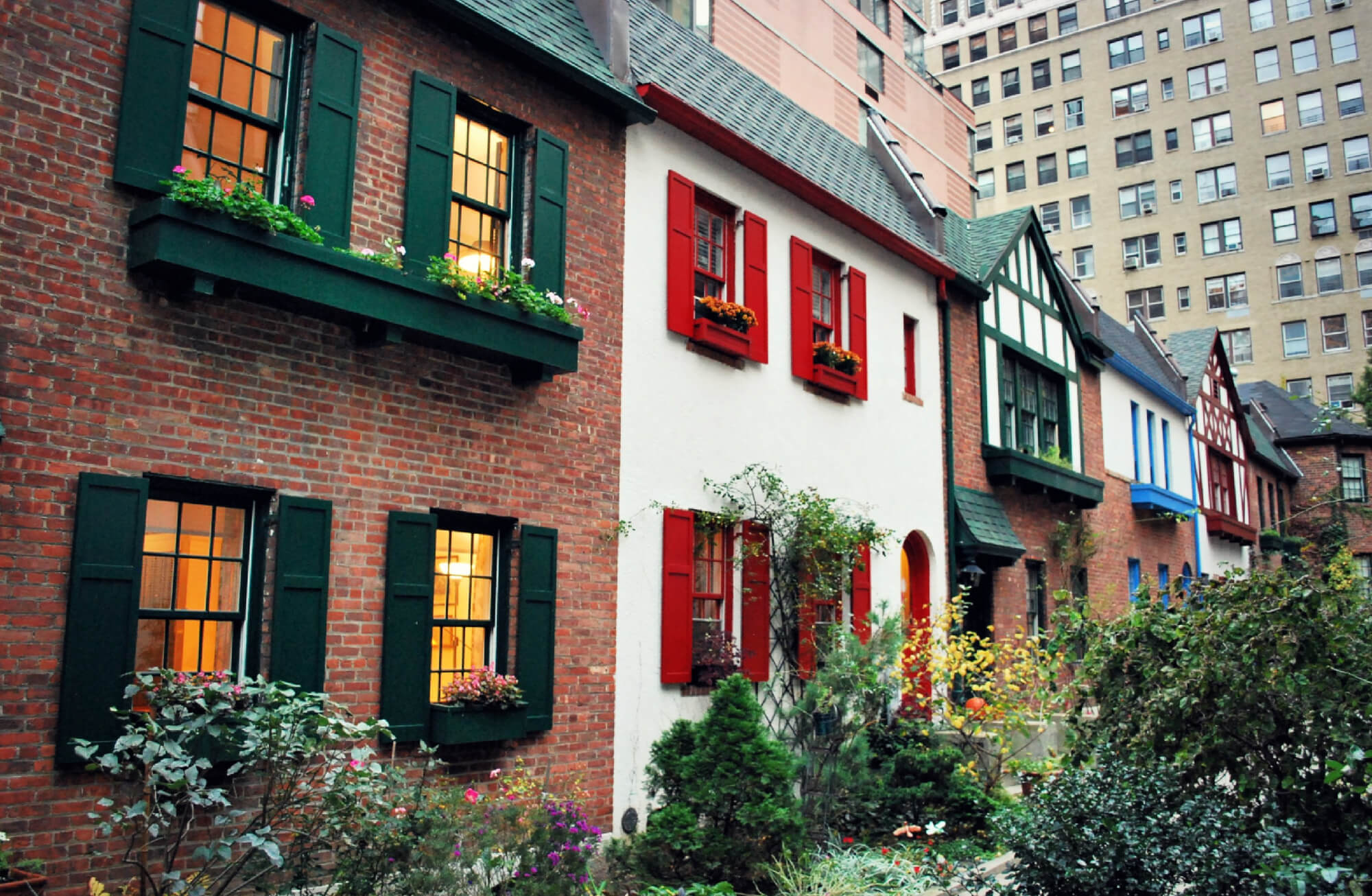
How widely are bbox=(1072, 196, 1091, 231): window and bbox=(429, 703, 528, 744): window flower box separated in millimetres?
50409

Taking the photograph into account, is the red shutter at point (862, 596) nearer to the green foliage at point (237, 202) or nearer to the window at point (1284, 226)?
the green foliage at point (237, 202)

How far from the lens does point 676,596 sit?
35.6 feet

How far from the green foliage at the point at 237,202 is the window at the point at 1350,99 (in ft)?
172

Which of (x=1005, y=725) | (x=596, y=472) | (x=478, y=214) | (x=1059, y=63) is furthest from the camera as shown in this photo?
(x=1059, y=63)

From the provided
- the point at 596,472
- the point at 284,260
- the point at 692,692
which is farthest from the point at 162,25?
the point at 692,692

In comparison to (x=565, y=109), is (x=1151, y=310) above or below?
above

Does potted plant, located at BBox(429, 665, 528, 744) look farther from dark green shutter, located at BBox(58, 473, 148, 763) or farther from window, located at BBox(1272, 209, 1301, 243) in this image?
window, located at BBox(1272, 209, 1301, 243)

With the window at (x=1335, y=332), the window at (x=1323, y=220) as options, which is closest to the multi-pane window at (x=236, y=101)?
the window at (x=1335, y=332)

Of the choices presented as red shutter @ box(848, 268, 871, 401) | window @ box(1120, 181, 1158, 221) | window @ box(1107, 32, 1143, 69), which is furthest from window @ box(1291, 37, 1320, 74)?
red shutter @ box(848, 268, 871, 401)

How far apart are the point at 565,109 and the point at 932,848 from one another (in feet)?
24.9

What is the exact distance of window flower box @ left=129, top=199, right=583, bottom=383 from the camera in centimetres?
684

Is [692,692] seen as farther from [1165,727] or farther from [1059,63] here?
[1059,63]

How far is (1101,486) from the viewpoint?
19875mm

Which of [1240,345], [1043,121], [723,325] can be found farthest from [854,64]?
[1043,121]
